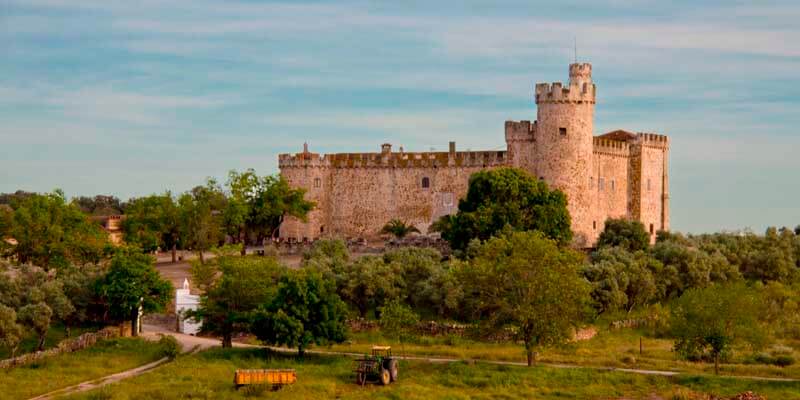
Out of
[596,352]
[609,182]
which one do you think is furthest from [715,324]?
[609,182]

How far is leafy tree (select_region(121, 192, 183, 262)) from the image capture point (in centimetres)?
7788

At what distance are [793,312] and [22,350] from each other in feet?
122

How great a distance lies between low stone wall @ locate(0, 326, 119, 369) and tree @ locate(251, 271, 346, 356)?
6979 millimetres

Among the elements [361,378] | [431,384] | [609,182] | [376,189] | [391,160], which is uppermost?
[391,160]

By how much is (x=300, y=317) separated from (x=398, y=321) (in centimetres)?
513

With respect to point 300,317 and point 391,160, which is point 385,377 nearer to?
point 300,317

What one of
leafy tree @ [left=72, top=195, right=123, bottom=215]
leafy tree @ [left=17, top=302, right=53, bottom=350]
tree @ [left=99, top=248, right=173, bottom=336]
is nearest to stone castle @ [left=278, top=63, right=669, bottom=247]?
tree @ [left=99, top=248, right=173, bottom=336]

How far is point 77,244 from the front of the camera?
67.1 meters

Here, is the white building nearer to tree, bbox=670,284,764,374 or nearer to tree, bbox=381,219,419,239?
tree, bbox=670,284,764,374

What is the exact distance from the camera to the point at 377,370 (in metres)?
47.4

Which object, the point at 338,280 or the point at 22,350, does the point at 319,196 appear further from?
the point at 22,350

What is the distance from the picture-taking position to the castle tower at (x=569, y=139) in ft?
246

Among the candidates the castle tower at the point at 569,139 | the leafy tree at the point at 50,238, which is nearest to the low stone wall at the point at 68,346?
the leafy tree at the point at 50,238

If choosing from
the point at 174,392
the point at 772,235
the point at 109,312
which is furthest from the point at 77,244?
the point at 772,235
